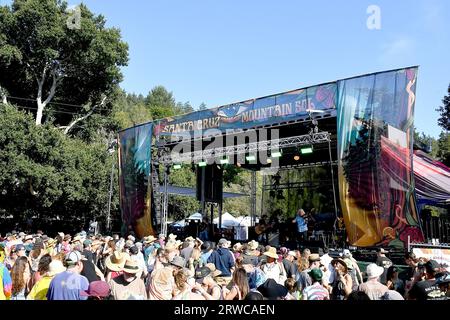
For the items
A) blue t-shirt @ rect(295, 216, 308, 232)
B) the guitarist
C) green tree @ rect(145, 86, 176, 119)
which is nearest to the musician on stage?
blue t-shirt @ rect(295, 216, 308, 232)

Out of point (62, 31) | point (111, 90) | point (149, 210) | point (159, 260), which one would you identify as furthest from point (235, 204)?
point (159, 260)

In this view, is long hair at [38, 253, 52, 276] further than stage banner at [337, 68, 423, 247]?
No

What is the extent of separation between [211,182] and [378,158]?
32.2 feet

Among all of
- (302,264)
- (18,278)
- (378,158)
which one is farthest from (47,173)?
(18,278)

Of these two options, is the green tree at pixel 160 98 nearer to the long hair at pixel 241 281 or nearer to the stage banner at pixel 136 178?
the stage banner at pixel 136 178

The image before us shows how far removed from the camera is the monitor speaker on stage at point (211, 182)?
1994cm

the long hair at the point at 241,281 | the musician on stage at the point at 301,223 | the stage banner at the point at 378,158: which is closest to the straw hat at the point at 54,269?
the long hair at the point at 241,281

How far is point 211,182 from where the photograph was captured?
20.4 metres

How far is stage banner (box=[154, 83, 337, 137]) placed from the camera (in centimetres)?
1292

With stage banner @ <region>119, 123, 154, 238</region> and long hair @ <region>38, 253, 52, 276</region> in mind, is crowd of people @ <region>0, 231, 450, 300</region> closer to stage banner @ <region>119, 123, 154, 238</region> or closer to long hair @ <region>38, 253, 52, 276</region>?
long hair @ <region>38, 253, 52, 276</region>

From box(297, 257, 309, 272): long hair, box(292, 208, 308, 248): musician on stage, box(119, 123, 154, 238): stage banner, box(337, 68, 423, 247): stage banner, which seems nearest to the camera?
box(297, 257, 309, 272): long hair

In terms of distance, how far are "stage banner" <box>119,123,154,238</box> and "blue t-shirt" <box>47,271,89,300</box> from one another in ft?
44.1

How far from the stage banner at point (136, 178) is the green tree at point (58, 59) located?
35.2ft
